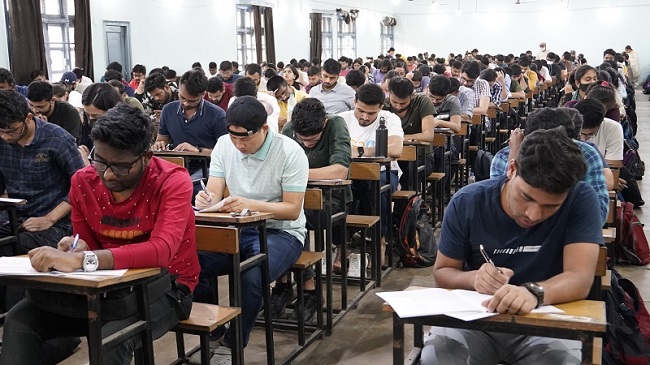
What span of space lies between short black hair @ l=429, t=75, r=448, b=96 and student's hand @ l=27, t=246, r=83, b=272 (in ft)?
15.6

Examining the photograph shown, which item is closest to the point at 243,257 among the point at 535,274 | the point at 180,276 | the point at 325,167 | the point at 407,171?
the point at 180,276

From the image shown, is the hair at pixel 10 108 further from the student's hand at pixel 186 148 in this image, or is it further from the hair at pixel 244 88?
the hair at pixel 244 88

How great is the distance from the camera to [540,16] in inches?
944

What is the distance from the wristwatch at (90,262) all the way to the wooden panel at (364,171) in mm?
2293

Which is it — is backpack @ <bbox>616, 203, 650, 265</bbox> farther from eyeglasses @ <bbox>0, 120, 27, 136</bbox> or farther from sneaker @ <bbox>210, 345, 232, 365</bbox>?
eyeglasses @ <bbox>0, 120, 27, 136</bbox>

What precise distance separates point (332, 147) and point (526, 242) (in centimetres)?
203

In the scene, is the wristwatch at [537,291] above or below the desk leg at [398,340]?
above

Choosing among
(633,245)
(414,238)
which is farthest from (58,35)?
(633,245)

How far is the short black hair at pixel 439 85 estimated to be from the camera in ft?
20.9

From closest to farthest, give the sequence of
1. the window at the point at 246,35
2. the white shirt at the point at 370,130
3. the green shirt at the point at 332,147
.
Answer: the green shirt at the point at 332,147
the white shirt at the point at 370,130
the window at the point at 246,35

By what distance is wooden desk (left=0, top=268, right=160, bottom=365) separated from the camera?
1.99m

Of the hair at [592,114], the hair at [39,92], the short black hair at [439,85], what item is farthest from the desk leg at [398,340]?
the short black hair at [439,85]

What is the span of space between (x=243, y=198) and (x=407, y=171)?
90.2 inches

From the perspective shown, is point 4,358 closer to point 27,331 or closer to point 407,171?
point 27,331
